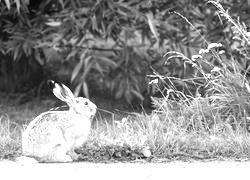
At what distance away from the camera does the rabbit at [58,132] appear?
21.4ft

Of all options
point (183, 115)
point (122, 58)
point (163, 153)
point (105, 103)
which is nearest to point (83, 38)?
point (122, 58)

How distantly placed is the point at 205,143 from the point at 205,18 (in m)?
3.36

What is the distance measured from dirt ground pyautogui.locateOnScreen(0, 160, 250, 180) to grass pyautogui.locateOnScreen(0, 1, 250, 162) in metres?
0.20

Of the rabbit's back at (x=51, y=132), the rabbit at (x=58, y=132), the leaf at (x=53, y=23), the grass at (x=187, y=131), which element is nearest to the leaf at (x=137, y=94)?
the grass at (x=187, y=131)

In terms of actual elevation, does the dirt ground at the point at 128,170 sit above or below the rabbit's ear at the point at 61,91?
below

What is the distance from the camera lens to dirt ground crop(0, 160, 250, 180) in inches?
239

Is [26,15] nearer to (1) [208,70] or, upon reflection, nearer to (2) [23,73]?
(2) [23,73]

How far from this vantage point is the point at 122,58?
9.78 m

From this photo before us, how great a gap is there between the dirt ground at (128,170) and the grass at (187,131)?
20cm

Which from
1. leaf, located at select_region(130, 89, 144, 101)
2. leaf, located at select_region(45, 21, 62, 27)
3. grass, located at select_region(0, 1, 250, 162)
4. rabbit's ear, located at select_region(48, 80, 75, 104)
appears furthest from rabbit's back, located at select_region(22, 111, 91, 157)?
leaf, located at select_region(45, 21, 62, 27)

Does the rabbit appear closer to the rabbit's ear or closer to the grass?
the rabbit's ear

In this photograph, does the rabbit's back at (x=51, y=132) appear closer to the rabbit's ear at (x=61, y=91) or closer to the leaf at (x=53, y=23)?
the rabbit's ear at (x=61, y=91)

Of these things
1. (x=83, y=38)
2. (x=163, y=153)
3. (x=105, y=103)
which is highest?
(x=83, y=38)

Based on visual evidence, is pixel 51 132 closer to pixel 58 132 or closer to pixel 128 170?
pixel 58 132
